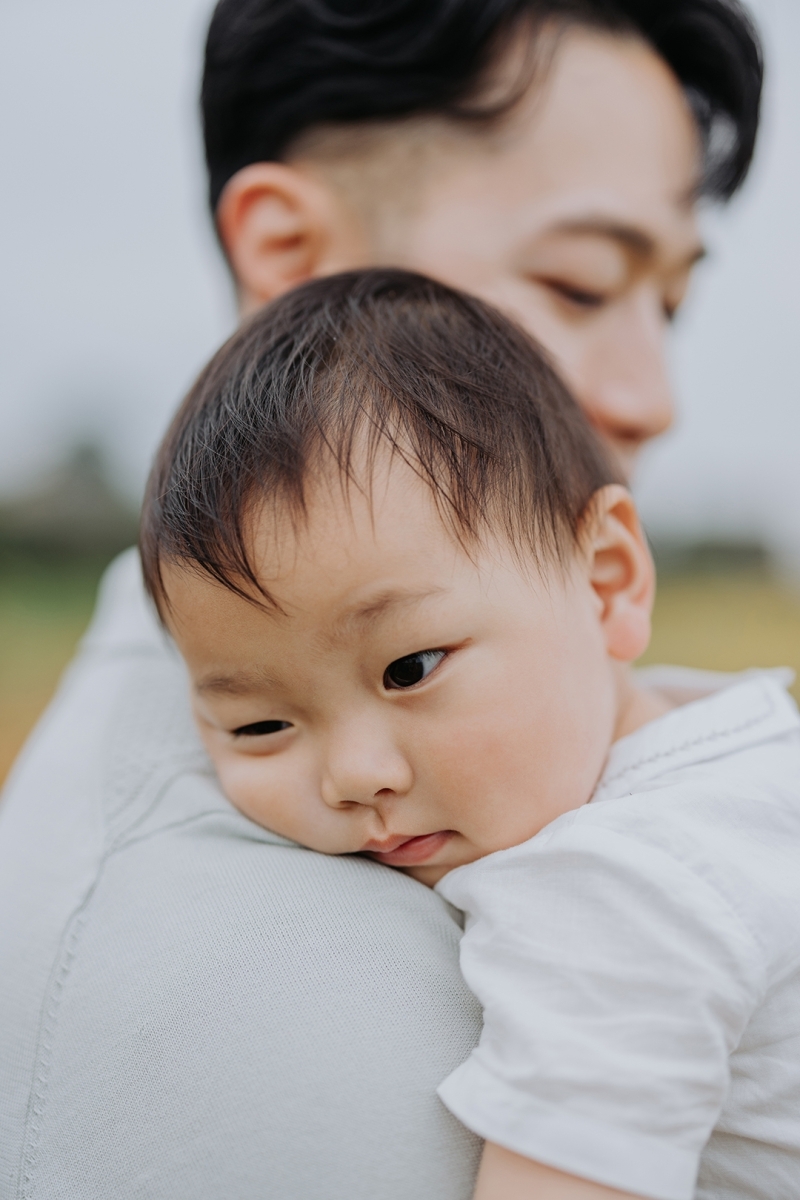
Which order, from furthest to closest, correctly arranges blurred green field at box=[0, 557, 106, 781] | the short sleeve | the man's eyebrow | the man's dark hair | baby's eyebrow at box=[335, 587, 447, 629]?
blurred green field at box=[0, 557, 106, 781], the man's dark hair, the man's eyebrow, baby's eyebrow at box=[335, 587, 447, 629], the short sleeve

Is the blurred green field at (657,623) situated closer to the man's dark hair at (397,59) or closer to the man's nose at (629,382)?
the man's dark hair at (397,59)

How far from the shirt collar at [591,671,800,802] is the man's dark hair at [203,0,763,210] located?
1.22 metres

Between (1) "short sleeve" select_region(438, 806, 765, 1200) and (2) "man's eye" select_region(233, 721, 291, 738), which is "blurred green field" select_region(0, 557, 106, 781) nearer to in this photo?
(2) "man's eye" select_region(233, 721, 291, 738)

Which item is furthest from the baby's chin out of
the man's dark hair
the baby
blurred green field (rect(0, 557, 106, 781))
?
blurred green field (rect(0, 557, 106, 781))

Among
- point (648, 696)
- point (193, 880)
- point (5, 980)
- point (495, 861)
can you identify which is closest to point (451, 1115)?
point (495, 861)

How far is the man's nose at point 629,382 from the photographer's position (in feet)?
6.03

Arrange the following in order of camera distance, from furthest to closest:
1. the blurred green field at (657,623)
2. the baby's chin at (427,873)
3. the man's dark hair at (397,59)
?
1. the blurred green field at (657,623)
2. the man's dark hair at (397,59)
3. the baby's chin at (427,873)

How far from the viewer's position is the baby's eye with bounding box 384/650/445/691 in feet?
3.74

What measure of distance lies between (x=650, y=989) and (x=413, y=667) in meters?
0.42

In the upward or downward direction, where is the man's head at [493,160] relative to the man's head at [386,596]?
upward

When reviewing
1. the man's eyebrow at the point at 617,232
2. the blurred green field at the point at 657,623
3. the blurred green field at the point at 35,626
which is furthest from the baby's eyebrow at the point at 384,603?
the blurred green field at the point at 35,626

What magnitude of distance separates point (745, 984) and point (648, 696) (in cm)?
63

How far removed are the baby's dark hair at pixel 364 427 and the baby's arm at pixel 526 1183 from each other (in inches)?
24.6

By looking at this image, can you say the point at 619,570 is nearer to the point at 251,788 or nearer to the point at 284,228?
the point at 251,788
